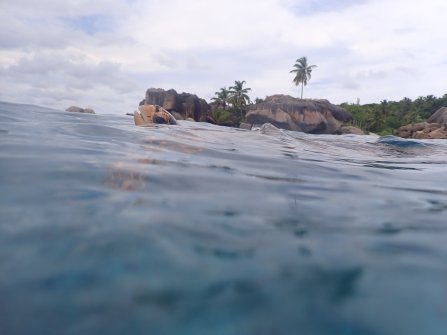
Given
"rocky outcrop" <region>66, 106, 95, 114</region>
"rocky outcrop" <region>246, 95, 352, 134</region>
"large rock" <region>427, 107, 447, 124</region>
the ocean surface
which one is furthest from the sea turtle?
"large rock" <region>427, 107, 447, 124</region>

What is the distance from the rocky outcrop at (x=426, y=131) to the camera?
2789 centimetres

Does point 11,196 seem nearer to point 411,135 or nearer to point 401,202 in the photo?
point 401,202

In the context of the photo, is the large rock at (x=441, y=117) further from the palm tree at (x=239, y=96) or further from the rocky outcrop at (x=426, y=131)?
the palm tree at (x=239, y=96)

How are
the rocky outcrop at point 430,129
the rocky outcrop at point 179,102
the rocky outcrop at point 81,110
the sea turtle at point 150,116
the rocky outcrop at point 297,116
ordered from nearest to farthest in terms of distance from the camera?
the sea turtle at point 150,116, the rocky outcrop at point 81,110, the rocky outcrop at point 430,129, the rocky outcrop at point 297,116, the rocky outcrop at point 179,102

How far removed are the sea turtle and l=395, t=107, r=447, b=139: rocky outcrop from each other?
2505 cm

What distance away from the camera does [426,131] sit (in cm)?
3067

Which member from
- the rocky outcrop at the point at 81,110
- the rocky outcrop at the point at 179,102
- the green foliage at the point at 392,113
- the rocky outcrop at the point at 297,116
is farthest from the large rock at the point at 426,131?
the rocky outcrop at the point at 81,110

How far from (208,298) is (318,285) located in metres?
0.46

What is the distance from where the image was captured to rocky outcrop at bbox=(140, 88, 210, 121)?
37.9 meters

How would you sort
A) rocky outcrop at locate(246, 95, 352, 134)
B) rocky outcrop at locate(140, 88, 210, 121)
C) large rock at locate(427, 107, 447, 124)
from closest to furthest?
large rock at locate(427, 107, 447, 124), rocky outcrop at locate(246, 95, 352, 134), rocky outcrop at locate(140, 88, 210, 121)

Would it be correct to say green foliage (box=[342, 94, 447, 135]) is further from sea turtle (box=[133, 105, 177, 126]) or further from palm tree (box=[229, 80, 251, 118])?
sea turtle (box=[133, 105, 177, 126])

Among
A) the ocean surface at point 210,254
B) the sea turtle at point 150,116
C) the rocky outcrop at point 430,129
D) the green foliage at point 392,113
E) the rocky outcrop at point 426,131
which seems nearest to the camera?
the ocean surface at point 210,254

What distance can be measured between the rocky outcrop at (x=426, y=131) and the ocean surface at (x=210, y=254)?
1117 inches

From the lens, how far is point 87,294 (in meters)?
1.39
